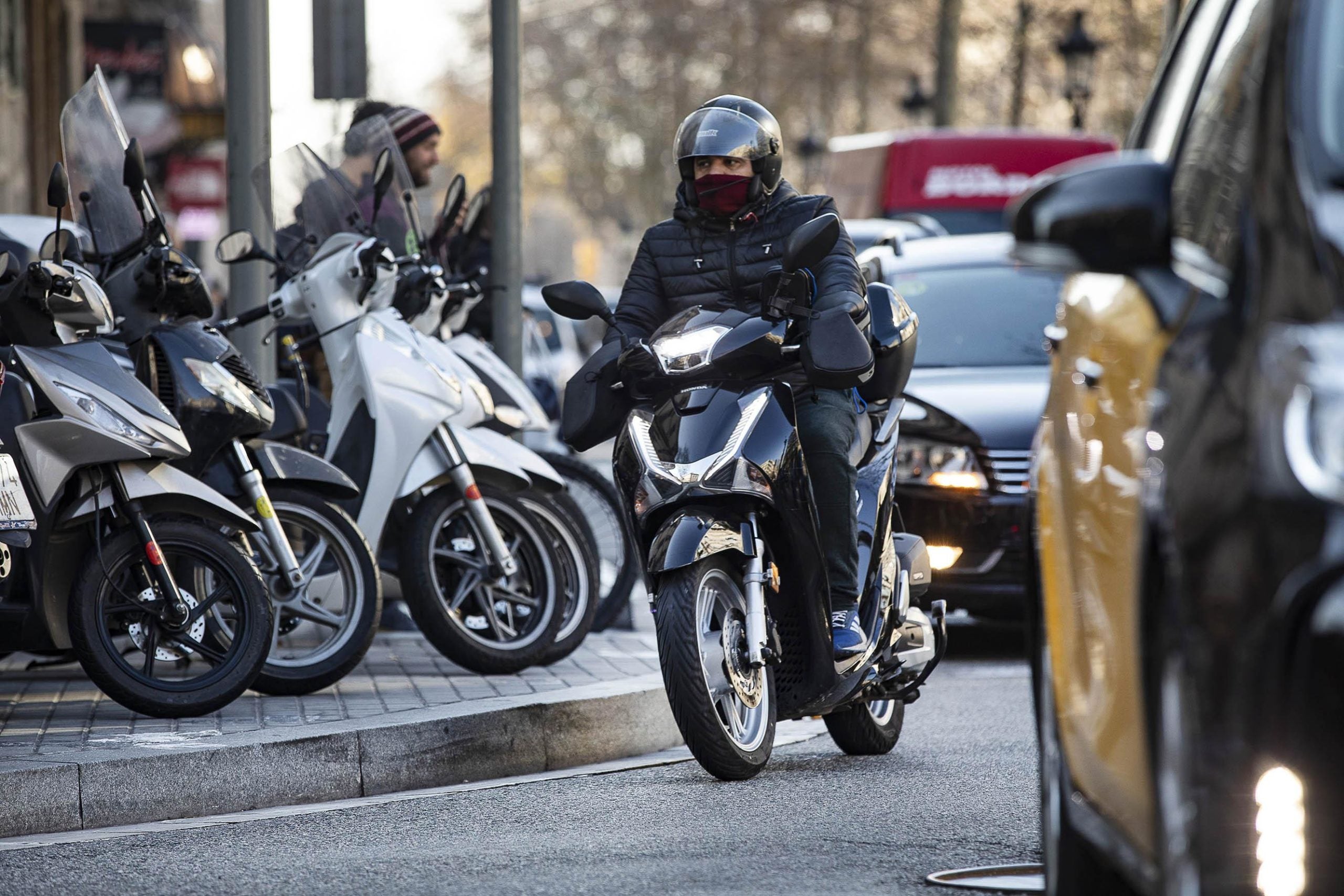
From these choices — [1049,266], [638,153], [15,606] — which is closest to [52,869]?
[15,606]

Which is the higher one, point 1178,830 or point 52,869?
point 1178,830

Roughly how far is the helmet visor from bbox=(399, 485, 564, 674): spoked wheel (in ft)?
6.45

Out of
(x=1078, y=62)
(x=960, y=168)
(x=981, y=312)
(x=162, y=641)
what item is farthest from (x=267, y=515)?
(x=1078, y=62)

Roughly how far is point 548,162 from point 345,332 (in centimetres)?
5762

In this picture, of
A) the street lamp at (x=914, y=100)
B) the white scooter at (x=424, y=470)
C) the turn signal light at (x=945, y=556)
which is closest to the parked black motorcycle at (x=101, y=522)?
the white scooter at (x=424, y=470)

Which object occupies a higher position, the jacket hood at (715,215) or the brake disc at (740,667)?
the jacket hood at (715,215)

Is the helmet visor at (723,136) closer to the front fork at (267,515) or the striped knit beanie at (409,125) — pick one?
the front fork at (267,515)

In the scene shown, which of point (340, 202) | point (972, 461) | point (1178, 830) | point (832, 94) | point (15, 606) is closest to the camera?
point (1178, 830)

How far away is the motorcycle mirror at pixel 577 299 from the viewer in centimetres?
622

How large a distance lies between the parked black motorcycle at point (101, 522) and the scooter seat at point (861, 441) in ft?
5.70

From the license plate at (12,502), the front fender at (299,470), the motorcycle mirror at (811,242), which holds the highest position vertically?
the motorcycle mirror at (811,242)

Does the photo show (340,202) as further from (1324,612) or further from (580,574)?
(1324,612)

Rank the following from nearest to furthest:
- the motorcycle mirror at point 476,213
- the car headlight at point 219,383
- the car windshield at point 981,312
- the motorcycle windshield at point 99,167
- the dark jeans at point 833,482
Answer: the dark jeans at point 833,482
the car headlight at point 219,383
the motorcycle windshield at point 99,167
the motorcycle mirror at point 476,213
the car windshield at point 981,312

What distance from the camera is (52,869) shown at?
5074 millimetres
